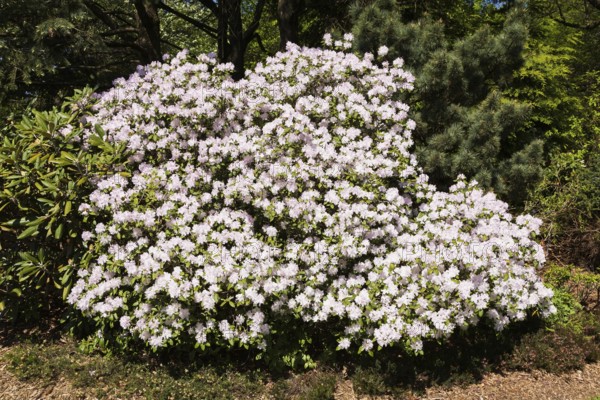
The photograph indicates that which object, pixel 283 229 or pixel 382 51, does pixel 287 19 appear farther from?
pixel 283 229

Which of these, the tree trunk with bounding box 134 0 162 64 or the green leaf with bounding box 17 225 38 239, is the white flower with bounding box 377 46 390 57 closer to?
the tree trunk with bounding box 134 0 162 64

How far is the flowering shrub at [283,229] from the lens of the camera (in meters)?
3.82

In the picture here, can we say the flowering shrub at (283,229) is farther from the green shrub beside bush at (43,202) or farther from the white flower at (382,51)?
the white flower at (382,51)

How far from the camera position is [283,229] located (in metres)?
4.34

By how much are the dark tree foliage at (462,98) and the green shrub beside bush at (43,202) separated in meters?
3.83

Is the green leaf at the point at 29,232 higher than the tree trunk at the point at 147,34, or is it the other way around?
the tree trunk at the point at 147,34

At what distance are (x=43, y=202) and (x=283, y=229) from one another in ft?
8.03

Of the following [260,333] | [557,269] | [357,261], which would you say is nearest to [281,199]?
[357,261]

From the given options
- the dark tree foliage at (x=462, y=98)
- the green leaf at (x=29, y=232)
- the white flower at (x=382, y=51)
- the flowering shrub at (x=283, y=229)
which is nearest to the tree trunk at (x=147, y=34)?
the flowering shrub at (x=283, y=229)

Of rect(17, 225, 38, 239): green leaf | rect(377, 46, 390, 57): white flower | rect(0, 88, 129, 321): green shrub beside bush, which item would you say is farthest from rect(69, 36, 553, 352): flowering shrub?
rect(377, 46, 390, 57): white flower

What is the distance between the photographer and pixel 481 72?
5.88m

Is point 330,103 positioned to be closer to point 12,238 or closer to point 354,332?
point 354,332

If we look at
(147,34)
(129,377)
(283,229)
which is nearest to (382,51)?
(283,229)

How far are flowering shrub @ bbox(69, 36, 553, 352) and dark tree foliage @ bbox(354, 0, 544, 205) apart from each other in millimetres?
795
